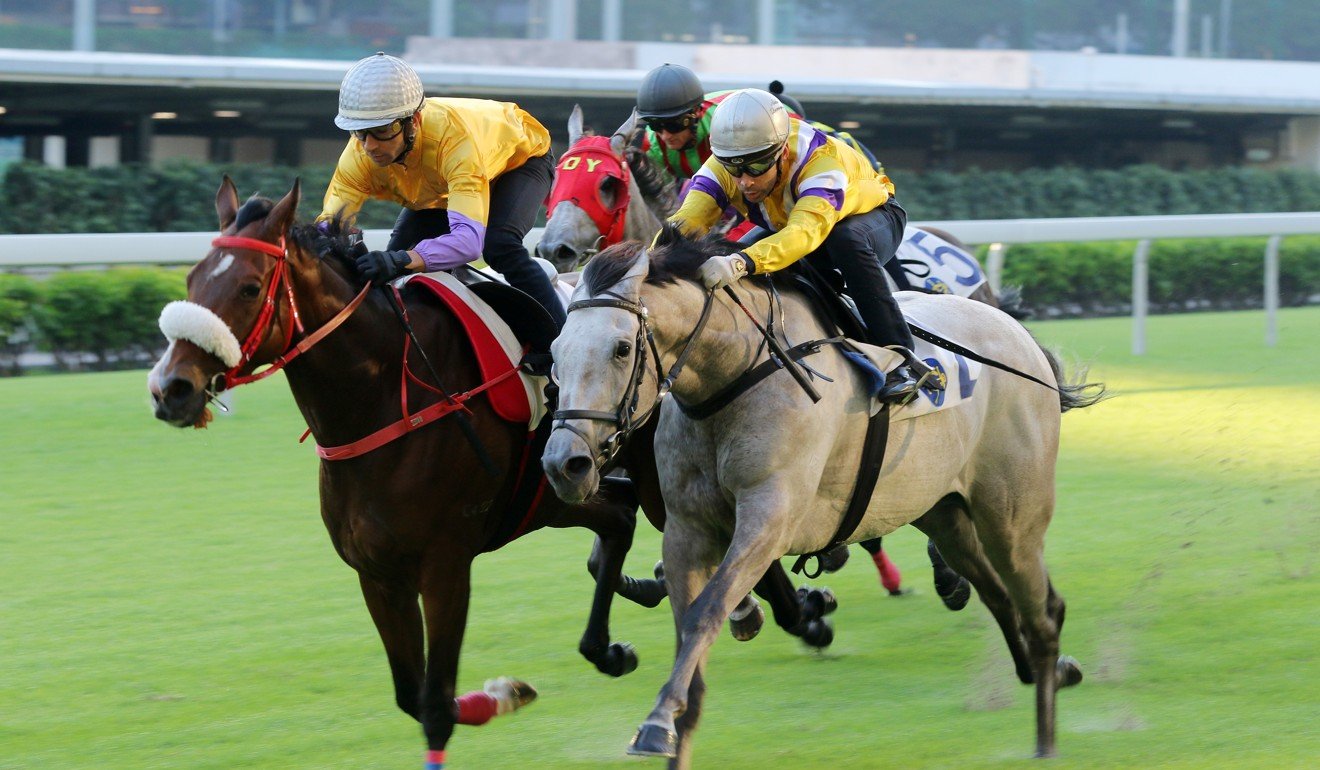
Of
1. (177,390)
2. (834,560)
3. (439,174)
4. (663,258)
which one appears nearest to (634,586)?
(834,560)

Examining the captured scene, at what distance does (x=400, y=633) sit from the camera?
386 centimetres

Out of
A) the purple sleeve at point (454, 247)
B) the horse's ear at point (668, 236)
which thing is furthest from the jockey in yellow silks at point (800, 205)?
the purple sleeve at point (454, 247)

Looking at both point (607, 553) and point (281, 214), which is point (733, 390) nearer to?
point (281, 214)

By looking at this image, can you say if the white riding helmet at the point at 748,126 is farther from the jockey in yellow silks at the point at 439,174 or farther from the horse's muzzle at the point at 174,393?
the horse's muzzle at the point at 174,393

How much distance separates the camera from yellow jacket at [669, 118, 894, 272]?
3.63m

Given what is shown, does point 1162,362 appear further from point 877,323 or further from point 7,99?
point 7,99

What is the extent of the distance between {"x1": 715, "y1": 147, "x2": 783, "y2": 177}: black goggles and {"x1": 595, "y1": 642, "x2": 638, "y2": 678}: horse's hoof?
4.85 ft

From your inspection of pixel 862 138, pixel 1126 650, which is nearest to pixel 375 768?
pixel 1126 650

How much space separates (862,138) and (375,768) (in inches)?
678

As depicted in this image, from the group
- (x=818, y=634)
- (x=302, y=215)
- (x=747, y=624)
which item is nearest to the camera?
(x=747, y=624)

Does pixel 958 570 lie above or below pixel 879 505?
below

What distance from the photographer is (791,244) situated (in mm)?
3609

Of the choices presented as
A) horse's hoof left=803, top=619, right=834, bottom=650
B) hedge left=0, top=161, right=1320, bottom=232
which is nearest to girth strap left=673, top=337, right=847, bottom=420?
horse's hoof left=803, top=619, right=834, bottom=650

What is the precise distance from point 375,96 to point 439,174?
0.34 meters
